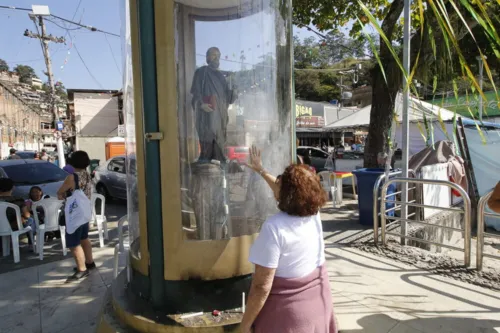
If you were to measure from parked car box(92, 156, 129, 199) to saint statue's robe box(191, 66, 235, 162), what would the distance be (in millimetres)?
7416

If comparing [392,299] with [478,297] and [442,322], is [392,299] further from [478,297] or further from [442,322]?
[478,297]

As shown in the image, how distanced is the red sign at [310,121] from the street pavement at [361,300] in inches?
820

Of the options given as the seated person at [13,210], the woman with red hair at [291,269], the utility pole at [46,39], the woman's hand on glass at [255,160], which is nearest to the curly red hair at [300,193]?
the woman with red hair at [291,269]

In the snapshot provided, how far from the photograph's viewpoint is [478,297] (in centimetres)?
349

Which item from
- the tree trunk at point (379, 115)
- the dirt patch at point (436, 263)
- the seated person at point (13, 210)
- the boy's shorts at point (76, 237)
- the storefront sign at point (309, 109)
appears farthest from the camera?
the storefront sign at point (309, 109)

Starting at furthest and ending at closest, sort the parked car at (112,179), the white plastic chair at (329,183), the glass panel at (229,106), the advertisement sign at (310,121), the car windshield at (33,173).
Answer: the advertisement sign at (310,121) → the parked car at (112,179) → the white plastic chair at (329,183) → the car windshield at (33,173) → the glass panel at (229,106)

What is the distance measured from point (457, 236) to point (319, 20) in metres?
6.39

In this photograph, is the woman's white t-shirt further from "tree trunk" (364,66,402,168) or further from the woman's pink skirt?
"tree trunk" (364,66,402,168)

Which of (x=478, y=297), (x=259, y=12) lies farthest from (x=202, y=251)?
(x=478, y=297)

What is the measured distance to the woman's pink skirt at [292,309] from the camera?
177 cm

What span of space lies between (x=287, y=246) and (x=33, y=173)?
8.36m

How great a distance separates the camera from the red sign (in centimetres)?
2507

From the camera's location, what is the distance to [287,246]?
178cm

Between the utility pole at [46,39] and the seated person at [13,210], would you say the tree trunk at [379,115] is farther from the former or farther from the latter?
the utility pole at [46,39]
